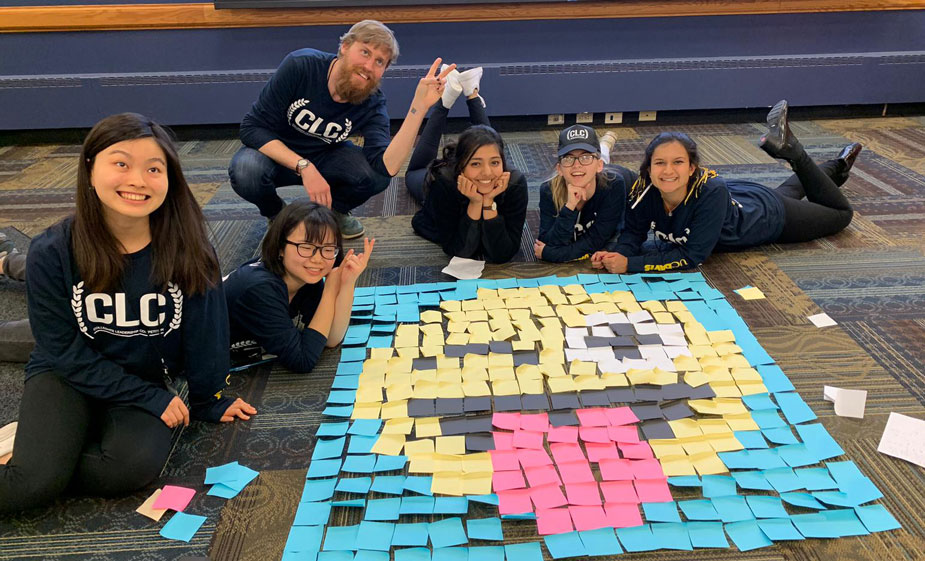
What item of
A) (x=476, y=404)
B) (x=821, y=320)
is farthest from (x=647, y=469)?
(x=821, y=320)

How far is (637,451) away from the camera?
5.37 ft

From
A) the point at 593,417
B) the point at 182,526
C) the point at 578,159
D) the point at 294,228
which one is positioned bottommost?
the point at 182,526

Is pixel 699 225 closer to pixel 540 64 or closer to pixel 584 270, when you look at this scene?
pixel 584 270

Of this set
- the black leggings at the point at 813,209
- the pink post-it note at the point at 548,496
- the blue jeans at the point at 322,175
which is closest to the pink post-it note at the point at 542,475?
the pink post-it note at the point at 548,496

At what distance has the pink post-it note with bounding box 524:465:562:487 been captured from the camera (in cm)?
155

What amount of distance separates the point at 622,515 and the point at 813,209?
1.82 metres

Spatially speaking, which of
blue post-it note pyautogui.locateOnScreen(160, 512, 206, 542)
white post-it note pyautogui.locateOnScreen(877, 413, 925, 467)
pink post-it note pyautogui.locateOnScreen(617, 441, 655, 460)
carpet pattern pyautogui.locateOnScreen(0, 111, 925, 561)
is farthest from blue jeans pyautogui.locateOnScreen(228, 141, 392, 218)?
white post-it note pyautogui.locateOnScreen(877, 413, 925, 467)

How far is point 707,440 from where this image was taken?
65.9 inches

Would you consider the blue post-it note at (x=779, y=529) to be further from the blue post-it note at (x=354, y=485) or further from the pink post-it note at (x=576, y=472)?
the blue post-it note at (x=354, y=485)

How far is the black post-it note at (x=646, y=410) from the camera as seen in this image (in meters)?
1.75

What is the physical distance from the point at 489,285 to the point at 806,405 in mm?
1110

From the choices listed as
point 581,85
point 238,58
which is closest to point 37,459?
point 238,58

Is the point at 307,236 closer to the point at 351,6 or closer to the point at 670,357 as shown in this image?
the point at 670,357

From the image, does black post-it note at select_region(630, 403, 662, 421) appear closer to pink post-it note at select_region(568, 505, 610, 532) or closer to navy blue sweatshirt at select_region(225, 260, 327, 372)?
pink post-it note at select_region(568, 505, 610, 532)
